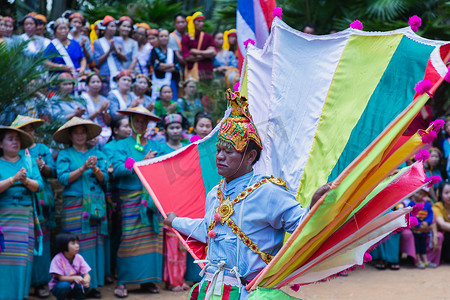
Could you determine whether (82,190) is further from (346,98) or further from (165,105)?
(346,98)

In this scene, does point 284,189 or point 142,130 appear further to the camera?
point 142,130

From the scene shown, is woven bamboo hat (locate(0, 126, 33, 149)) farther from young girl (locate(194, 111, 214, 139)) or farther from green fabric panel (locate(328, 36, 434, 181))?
green fabric panel (locate(328, 36, 434, 181))

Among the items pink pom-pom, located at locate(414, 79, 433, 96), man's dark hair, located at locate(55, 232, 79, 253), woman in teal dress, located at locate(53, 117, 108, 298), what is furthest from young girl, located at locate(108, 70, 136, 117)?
pink pom-pom, located at locate(414, 79, 433, 96)

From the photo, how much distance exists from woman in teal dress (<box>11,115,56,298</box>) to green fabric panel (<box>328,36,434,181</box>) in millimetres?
4275

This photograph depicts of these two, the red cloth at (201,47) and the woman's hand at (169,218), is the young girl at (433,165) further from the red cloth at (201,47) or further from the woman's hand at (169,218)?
the woman's hand at (169,218)

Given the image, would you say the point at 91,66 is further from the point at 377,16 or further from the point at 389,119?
the point at 389,119

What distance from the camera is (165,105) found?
31.4ft

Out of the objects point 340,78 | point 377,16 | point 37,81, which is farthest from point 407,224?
point 377,16

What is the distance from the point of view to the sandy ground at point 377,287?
299 inches

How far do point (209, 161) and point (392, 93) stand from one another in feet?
5.30

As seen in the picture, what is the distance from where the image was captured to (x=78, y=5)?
14664 mm

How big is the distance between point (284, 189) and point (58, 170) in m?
4.16

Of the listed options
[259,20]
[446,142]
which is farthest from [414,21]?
[446,142]

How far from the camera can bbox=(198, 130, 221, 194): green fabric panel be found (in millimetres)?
4805
